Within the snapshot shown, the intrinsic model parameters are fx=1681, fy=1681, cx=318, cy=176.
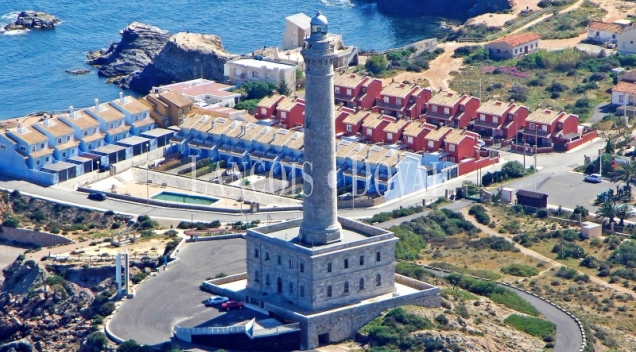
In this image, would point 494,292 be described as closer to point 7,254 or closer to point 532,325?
point 532,325

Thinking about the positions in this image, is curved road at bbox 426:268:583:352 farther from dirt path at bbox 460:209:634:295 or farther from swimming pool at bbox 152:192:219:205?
swimming pool at bbox 152:192:219:205

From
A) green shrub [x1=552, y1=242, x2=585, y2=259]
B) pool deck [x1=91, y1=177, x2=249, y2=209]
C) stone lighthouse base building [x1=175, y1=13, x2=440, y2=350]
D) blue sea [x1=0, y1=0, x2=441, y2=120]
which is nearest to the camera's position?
stone lighthouse base building [x1=175, y1=13, x2=440, y2=350]

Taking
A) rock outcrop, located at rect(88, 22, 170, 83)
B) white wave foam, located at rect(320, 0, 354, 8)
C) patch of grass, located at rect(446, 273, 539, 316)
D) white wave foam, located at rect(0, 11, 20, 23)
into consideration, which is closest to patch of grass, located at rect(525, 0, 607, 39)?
white wave foam, located at rect(320, 0, 354, 8)

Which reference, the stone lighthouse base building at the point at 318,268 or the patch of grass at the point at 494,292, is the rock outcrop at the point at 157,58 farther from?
the stone lighthouse base building at the point at 318,268

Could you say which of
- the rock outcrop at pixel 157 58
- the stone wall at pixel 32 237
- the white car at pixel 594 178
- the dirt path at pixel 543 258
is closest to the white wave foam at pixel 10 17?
the rock outcrop at pixel 157 58

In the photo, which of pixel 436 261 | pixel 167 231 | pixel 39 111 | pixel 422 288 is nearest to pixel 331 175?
pixel 422 288

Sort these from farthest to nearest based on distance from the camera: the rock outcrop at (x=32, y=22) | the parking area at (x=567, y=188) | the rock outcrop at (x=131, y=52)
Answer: the rock outcrop at (x=32, y=22) < the rock outcrop at (x=131, y=52) < the parking area at (x=567, y=188)
